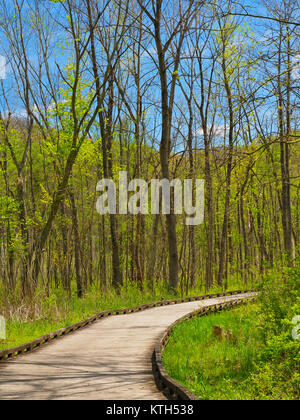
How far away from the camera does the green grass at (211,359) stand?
21.4 feet

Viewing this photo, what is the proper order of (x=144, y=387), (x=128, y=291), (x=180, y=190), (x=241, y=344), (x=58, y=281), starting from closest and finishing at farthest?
1. (x=144, y=387)
2. (x=241, y=344)
3. (x=128, y=291)
4. (x=180, y=190)
5. (x=58, y=281)

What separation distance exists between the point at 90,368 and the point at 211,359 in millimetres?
2830

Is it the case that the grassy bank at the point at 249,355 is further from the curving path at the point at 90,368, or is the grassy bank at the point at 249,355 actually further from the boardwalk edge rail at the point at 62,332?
the boardwalk edge rail at the point at 62,332

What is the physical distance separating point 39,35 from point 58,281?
12.7 meters

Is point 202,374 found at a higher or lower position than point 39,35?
lower

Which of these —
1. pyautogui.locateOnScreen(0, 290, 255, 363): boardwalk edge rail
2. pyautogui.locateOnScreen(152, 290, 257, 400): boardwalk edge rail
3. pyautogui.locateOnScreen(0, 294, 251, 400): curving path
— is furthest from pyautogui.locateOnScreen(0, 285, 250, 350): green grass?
pyautogui.locateOnScreen(152, 290, 257, 400): boardwalk edge rail

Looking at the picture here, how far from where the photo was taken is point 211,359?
848 centimetres

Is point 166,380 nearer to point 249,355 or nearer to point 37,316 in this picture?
point 249,355

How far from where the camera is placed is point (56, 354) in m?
7.50

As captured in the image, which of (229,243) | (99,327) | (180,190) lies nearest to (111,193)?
(180,190)

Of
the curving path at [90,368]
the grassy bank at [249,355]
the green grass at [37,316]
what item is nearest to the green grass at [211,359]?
the grassy bank at [249,355]

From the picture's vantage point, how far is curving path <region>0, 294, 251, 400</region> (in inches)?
207

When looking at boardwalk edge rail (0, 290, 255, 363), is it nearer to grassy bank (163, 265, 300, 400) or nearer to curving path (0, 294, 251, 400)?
curving path (0, 294, 251, 400)

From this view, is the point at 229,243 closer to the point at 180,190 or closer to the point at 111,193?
the point at 180,190
